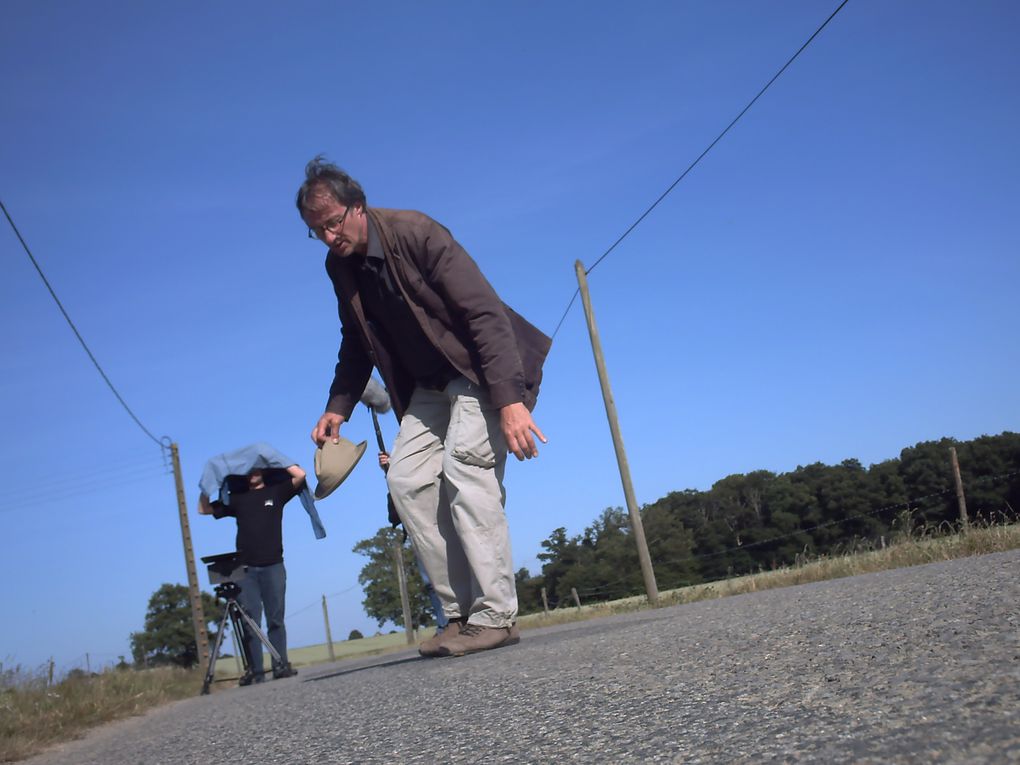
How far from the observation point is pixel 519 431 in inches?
152

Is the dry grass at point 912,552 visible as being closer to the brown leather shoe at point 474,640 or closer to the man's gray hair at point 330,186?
the brown leather shoe at point 474,640

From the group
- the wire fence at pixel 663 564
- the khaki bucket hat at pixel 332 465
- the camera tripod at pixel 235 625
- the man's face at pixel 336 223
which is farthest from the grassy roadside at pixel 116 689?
the wire fence at pixel 663 564

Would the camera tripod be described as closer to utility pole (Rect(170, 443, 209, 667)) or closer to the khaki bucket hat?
the khaki bucket hat

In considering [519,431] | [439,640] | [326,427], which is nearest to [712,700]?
[519,431]

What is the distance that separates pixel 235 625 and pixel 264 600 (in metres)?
0.40

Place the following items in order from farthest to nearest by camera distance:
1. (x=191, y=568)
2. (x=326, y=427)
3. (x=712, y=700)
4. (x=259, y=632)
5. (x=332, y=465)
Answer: (x=191, y=568) → (x=259, y=632) → (x=332, y=465) → (x=326, y=427) → (x=712, y=700)

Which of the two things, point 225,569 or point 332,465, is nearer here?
point 332,465

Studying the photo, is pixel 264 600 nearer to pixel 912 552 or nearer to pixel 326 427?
pixel 326 427

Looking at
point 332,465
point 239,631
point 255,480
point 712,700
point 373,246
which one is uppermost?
point 373,246

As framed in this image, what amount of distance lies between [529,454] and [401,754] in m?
1.99

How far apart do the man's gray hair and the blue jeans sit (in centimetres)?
471

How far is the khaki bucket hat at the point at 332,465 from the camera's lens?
523 centimetres

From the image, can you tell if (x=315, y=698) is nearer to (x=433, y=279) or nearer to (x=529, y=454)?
(x=529, y=454)

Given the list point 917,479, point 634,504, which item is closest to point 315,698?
point 634,504
